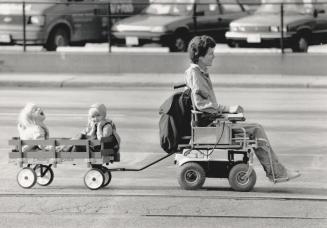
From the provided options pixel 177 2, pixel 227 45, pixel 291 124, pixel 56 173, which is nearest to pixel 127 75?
pixel 177 2

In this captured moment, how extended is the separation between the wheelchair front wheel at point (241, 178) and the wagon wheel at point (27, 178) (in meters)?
1.78

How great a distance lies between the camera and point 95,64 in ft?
78.7

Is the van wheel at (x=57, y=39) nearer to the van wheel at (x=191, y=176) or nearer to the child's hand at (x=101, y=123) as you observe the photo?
the child's hand at (x=101, y=123)

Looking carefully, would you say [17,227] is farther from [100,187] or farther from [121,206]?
[100,187]

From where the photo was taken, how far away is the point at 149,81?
22.0m

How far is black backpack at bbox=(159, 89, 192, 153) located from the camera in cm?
968

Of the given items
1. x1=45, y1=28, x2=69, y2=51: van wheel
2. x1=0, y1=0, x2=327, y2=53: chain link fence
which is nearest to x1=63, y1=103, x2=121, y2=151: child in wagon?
x1=0, y1=0, x2=327, y2=53: chain link fence

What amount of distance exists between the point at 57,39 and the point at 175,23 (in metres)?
3.22

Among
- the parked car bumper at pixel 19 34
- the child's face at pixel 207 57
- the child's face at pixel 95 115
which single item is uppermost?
the child's face at pixel 207 57

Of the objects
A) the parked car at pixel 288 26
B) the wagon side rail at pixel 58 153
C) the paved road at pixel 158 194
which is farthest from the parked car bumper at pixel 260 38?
the wagon side rail at pixel 58 153

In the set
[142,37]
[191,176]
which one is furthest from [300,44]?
[191,176]

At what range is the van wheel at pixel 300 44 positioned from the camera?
2488 cm

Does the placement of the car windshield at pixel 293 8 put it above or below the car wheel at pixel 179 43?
above

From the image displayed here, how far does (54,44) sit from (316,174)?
55.2ft
